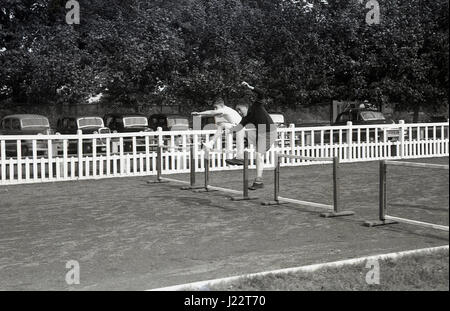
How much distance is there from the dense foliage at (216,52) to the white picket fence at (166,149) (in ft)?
17.1

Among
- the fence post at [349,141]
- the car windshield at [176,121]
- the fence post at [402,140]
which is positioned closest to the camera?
the fence post at [349,141]

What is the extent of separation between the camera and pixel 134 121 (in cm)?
2708

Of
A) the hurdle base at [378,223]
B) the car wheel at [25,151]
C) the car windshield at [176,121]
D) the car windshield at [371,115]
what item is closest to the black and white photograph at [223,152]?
the hurdle base at [378,223]

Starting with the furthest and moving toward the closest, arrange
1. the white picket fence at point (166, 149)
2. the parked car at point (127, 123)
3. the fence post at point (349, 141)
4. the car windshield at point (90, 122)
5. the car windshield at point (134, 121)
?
the car windshield at point (134, 121)
the parked car at point (127, 123)
the car windshield at point (90, 122)
the fence post at point (349, 141)
the white picket fence at point (166, 149)

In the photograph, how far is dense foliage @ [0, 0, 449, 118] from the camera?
29156 millimetres

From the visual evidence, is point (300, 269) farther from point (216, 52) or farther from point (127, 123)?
point (216, 52)

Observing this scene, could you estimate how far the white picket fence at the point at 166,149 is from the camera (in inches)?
675

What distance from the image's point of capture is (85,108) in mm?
40844

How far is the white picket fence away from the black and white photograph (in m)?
0.07

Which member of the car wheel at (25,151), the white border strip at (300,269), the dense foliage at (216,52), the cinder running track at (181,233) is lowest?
the cinder running track at (181,233)

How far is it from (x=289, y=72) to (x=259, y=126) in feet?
59.6

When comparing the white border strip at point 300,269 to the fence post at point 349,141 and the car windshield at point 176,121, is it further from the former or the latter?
the car windshield at point 176,121

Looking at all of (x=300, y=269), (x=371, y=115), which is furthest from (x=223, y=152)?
(x=371, y=115)
